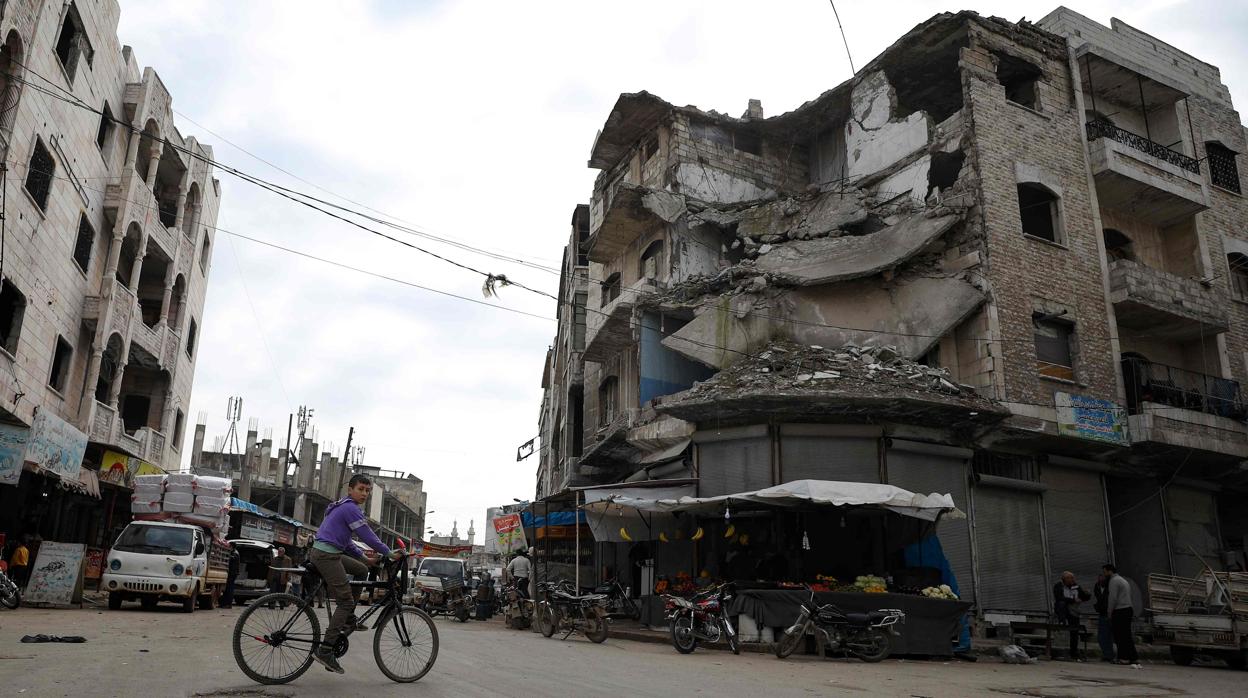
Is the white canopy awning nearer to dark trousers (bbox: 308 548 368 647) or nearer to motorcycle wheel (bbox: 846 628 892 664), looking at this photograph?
motorcycle wheel (bbox: 846 628 892 664)

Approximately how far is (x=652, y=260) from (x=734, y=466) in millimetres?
9295

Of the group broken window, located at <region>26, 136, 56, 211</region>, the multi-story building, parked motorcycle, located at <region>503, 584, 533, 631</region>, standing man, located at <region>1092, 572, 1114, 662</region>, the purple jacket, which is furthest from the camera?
broken window, located at <region>26, 136, 56, 211</region>

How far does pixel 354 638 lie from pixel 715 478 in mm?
8909

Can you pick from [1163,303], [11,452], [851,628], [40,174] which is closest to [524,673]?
[851,628]

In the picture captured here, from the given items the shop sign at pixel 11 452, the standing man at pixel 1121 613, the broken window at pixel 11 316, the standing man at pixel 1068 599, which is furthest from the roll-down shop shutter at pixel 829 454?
the broken window at pixel 11 316

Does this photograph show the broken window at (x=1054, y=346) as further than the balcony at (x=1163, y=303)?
No

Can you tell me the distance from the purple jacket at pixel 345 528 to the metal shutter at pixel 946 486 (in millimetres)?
12279

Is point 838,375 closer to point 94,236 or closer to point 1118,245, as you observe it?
point 1118,245

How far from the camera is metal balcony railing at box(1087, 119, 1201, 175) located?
22.4 m

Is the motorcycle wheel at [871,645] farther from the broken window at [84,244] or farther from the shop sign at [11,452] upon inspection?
the broken window at [84,244]

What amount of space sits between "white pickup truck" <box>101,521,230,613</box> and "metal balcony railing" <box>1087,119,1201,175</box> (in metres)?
23.3

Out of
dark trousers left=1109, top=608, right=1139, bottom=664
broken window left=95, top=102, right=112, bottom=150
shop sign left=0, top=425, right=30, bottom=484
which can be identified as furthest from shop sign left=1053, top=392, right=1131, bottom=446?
broken window left=95, top=102, right=112, bottom=150

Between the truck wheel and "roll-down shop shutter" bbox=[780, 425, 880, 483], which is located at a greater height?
"roll-down shop shutter" bbox=[780, 425, 880, 483]

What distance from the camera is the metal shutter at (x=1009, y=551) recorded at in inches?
677
